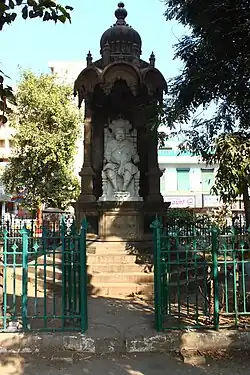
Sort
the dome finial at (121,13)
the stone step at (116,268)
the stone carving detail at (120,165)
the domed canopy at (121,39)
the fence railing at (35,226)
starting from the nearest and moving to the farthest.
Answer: the stone step at (116,268) < the stone carving detail at (120,165) < the domed canopy at (121,39) < the dome finial at (121,13) < the fence railing at (35,226)

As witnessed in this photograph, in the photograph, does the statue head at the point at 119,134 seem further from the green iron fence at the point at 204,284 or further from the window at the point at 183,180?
the window at the point at 183,180

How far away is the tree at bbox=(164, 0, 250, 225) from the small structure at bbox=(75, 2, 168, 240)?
117 centimetres

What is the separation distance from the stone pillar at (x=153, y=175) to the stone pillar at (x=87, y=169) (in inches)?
54.9

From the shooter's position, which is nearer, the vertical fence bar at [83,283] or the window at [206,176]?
the vertical fence bar at [83,283]

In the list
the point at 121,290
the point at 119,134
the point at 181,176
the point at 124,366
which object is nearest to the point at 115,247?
the point at 121,290

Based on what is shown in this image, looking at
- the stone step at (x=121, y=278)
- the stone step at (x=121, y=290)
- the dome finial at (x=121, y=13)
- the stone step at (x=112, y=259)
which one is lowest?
the stone step at (x=121, y=290)

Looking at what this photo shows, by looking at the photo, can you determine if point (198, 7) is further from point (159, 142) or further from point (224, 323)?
point (224, 323)

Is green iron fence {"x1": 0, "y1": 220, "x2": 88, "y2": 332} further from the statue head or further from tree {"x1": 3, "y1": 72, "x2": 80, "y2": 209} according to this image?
tree {"x1": 3, "y1": 72, "x2": 80, "y2": 209}

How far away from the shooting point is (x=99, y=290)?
7758mm

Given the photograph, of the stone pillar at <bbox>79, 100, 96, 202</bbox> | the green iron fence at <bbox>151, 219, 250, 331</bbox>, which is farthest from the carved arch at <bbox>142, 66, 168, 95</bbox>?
the green iron fence at <bbox>151, 219, 250, 331</bbox>

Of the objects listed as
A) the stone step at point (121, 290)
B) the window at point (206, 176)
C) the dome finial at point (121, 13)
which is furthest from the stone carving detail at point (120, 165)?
the window at point (206, 176)

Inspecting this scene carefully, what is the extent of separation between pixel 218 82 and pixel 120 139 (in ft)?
10.1

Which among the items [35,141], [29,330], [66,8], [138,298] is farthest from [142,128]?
[35,141]

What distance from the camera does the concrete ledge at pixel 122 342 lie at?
4.98 metres
